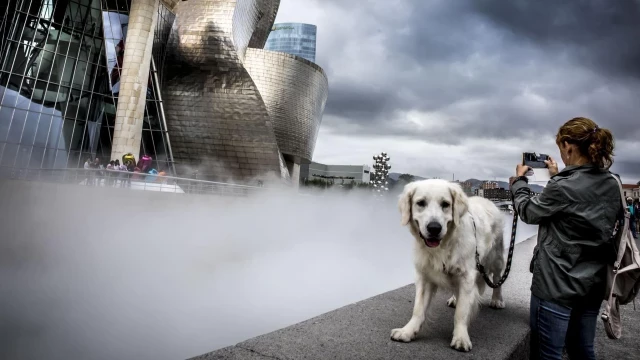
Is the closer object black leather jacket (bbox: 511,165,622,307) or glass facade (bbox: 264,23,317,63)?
black leather jacket (bbox: 511,165,622,307)

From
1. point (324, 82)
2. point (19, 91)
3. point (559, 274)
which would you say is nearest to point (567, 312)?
point (559, 274)

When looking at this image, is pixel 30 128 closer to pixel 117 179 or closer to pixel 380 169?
pixel 117 179

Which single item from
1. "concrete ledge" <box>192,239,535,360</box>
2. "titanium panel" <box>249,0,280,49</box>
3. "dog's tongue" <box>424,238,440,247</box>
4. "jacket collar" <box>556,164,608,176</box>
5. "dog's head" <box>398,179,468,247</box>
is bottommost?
"concrete ledge" <box>192,239,535,360</box>

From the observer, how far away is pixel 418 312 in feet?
8.99

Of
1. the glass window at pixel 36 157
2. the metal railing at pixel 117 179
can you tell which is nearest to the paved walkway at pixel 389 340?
the metal railing at pixel 117 179

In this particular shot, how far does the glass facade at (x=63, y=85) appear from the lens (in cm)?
2477

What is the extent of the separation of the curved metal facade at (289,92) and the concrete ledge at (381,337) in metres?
36.5

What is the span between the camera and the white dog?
2.63 meters

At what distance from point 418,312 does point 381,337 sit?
1.06ft

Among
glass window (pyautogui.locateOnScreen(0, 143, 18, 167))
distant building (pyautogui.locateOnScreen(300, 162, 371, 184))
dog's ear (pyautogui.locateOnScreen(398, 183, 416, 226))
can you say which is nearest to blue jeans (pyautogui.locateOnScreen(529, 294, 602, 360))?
dog's ear (pyautogui.locateOnScreen(398, 183, 416, 226))

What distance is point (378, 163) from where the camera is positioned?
4569 cm

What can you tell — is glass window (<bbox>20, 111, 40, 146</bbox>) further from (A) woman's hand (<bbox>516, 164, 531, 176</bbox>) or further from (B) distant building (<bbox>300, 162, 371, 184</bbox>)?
(B) distant building (<bbox>300, 162, 371, 184</bbox>)

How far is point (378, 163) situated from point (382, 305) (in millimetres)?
42798

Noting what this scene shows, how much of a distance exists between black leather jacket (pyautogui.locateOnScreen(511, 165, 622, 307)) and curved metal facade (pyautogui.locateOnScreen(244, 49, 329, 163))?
37529 mm
